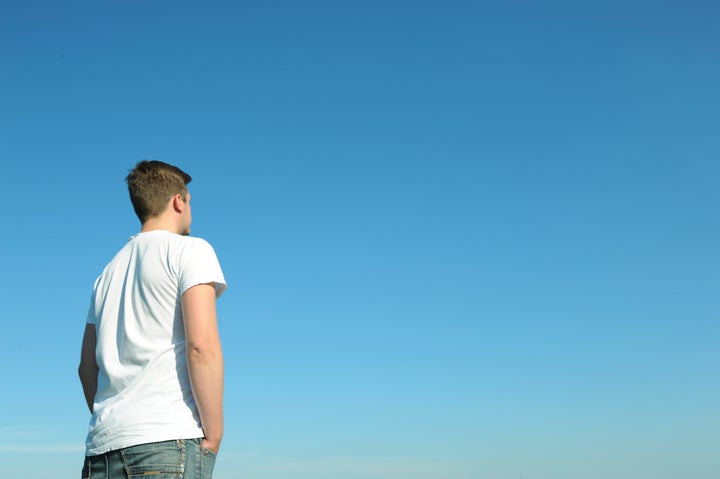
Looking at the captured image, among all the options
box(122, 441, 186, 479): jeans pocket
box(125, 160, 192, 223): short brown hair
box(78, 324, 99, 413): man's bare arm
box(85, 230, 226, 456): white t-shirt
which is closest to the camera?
box(122, 441, 186, 479): jeans pocket

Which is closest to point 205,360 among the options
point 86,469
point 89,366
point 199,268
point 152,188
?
point 199,268

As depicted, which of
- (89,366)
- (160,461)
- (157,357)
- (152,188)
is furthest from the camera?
(89,366)

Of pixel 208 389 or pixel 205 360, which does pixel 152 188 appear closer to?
pixel 205 360

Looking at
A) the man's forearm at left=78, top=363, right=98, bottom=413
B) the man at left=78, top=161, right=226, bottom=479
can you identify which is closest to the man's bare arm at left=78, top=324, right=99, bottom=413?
the man's forearm at left=78, top=363, right=98, bottom=413

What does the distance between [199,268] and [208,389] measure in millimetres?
750

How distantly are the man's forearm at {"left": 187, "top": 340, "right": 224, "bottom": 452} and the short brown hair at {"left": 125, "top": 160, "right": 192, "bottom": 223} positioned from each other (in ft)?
3.69

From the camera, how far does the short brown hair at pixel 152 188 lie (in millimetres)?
5336

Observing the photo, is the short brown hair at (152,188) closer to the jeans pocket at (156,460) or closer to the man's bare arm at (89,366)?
the man's bare arm at (89,366)

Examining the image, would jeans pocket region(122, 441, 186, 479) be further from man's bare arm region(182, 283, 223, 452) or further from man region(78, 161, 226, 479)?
man's bare arm region(182, 283, 223, 452)

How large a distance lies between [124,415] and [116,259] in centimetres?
116

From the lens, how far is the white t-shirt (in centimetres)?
463

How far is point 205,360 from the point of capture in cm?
474

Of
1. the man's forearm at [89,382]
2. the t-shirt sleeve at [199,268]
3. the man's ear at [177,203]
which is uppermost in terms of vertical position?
the man's ear at [177,203]

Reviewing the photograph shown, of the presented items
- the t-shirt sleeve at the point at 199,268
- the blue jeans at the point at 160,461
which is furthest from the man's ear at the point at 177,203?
the blue jeans at the point at 160,461
